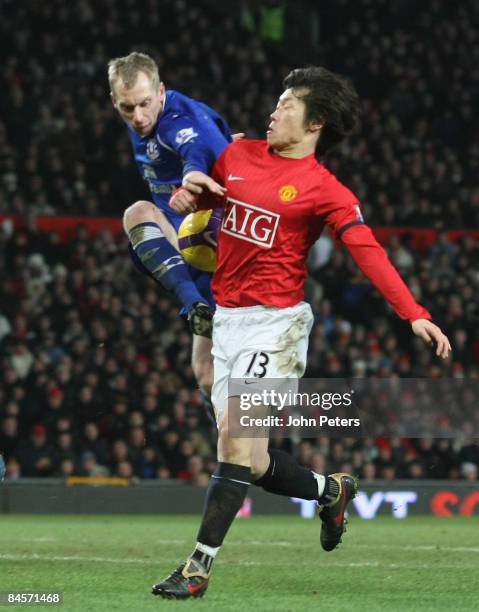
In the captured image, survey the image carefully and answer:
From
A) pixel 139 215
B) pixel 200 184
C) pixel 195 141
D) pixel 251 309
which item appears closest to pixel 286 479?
pixel 251 309

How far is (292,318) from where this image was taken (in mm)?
6168

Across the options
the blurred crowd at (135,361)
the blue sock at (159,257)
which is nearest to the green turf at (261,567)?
the blue sock at (159,257)

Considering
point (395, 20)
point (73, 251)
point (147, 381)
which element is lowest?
point (147, 381)

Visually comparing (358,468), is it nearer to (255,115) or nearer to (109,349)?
(109,349)

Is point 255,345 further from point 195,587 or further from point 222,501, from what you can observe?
point 195,587

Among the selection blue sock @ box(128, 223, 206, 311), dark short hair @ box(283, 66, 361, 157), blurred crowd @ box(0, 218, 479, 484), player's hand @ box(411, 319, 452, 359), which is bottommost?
blurred crowd @ box(0, 218, 479, 484)

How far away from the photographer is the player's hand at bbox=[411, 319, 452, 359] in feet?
18.2

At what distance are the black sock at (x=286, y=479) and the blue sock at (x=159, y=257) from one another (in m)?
1.07

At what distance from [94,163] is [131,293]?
7.93 ft

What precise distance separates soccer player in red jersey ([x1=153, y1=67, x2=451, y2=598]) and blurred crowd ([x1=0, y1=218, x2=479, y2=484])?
786 centimetres

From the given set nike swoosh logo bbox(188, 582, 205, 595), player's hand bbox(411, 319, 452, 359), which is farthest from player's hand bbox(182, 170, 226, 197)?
A: nike swoosh logo bbox(188, 582, 205, 595)

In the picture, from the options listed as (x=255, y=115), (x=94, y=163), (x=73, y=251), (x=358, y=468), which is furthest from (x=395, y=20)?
(x=358, y=468)

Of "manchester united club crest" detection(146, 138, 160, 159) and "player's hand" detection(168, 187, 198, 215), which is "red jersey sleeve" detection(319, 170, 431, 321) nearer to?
"player's hand" detection(168, 187, 198, 215)

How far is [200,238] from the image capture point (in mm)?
7336
